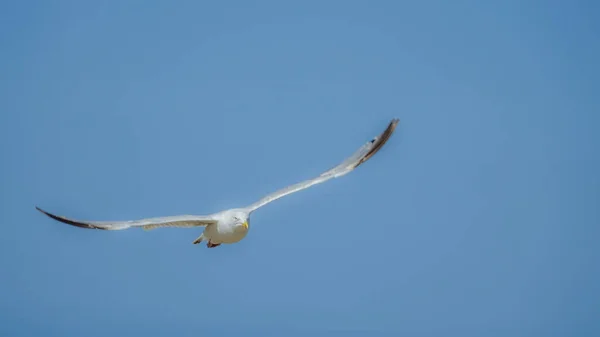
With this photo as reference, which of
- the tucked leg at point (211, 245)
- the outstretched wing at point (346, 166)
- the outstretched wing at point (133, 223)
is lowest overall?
the outstretched wing at point (133, 223)

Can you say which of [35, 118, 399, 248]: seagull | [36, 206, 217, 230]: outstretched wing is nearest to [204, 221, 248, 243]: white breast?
[35, 118, 399, 248]: seagull

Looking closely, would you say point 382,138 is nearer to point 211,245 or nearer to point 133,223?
point 211,245

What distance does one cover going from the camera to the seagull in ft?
55.9

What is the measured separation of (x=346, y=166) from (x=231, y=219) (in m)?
2.24

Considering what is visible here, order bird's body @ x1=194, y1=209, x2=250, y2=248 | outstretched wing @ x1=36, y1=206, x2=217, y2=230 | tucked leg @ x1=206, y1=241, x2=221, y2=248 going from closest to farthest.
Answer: outstretched wing @ x1=36, y1=206, x2=217, y2=230, bird's body @ x1=194, y1=209, x2=250, y2=248, tucked leg @ x1=206, y1=241, x2=221, y2=248

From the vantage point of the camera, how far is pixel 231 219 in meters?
17.6

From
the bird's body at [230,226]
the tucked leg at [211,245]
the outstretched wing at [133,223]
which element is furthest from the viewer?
the tucked leg at [211,245]

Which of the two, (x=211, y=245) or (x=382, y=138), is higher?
(x=382, y=138)

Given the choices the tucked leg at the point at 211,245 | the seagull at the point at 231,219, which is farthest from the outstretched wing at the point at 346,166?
the tucked leg at the point at 211,245

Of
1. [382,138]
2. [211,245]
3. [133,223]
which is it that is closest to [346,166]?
[382,138]

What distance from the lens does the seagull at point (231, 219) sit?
17.0 m

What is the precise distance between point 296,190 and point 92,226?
349 cm

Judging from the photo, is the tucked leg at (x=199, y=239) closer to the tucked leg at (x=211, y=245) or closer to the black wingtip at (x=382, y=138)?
the tucked leg at (x=211, y=245)

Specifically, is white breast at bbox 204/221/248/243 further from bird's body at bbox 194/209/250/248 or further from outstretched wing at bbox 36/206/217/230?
outstretched wing at bbox 36/206/217/230
